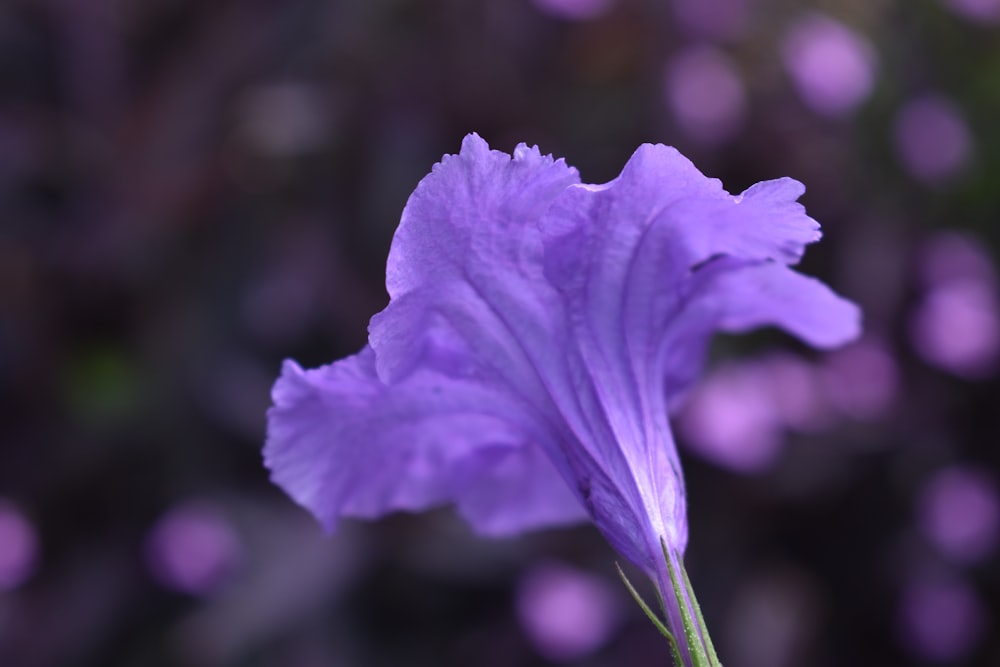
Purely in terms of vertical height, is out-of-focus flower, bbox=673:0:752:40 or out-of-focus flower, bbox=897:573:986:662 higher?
out-of-focus flower, bbox=673:0:752:40

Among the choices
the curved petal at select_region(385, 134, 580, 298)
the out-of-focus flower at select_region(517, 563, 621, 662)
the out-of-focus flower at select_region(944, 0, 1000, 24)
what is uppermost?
the curved petal at select_region(385, 134, 580, 298)

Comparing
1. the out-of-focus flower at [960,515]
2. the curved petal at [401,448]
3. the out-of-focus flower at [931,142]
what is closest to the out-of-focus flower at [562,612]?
the out-of-focus flower at [960,515]

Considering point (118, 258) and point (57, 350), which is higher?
point (118, 258)

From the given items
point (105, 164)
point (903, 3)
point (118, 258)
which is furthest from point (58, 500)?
point (903, 3)

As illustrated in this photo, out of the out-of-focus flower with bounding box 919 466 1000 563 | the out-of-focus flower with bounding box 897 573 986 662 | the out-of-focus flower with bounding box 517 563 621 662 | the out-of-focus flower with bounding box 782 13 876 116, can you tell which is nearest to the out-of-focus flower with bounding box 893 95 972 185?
the out-of-focus flower with bounding box 782 13 876 116

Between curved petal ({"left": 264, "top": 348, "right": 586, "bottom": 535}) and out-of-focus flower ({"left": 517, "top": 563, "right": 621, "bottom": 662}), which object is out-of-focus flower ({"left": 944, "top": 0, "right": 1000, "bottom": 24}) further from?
curved petal ({"left": 264, "top": 348, "right": 586, "bottom": 535})

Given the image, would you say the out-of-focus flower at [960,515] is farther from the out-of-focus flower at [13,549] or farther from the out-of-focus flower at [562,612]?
the out-of-focus flower at [13,549]

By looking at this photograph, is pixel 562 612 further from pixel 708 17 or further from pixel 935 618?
pixel 708 17

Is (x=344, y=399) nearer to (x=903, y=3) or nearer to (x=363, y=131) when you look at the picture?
(x=363, y=131)
